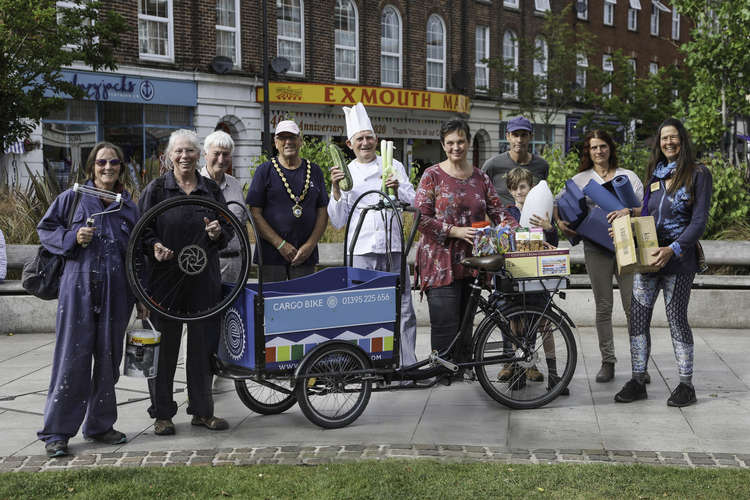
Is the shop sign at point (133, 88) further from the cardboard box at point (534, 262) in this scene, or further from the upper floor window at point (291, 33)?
the cardboard box at point (534, 262)

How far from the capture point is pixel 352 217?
671 centimetres

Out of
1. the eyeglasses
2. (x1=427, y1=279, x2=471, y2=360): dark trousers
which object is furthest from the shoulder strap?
(x1=427, y1=279, x2=471, y2=360): dark trousers

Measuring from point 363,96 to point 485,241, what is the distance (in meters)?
23.7

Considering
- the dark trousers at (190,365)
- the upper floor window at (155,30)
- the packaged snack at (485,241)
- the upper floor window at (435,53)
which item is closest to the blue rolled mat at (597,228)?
the packaged snack at (485,241)

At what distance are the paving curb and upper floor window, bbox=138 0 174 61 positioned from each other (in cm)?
1946

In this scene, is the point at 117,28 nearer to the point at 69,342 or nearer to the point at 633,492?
the point at 69,342

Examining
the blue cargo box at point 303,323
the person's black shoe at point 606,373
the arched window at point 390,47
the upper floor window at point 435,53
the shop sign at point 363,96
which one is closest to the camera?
the blue cargo box at point 303,323

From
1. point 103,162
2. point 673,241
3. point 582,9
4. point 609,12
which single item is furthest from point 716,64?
point 609,12

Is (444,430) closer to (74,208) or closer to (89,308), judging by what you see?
(89,308)

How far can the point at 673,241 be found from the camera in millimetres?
6148

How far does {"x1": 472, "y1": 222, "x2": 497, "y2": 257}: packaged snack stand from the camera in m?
5.90

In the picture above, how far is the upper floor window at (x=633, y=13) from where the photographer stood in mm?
41812

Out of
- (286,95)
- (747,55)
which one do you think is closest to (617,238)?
(747,55)

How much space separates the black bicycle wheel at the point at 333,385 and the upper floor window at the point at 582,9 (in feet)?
115
